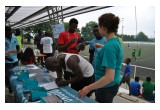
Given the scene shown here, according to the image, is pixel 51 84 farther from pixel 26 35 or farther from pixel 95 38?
pixel 26 35

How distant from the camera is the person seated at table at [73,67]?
6.34 ft

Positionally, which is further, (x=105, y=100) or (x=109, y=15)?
(x=105, y=100)

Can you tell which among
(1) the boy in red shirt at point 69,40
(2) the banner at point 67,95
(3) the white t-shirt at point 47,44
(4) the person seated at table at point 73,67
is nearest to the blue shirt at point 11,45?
(1) the boy in red shirt at point 69,40

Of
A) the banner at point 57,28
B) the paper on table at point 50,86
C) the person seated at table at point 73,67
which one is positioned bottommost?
the paper on table at point 50,86

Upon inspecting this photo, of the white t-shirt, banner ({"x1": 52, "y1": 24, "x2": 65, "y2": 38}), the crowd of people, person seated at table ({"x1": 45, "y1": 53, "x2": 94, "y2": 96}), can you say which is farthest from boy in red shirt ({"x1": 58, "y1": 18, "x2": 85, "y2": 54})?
the white t-shirt

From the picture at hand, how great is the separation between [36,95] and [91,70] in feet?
2.61

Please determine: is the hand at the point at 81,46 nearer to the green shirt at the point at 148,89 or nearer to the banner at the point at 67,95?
the banner at the point at 67,95

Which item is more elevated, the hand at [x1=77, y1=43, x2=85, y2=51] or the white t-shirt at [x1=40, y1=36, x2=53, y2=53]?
the white t-shirt at [x1=40, y1=36, x2=53, y2=53]

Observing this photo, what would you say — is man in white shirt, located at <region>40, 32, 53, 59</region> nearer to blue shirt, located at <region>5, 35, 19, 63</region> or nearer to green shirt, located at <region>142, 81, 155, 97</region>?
blue shirt, located at <region>5, 35, 19, 63</region>

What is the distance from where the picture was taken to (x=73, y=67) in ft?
6.29

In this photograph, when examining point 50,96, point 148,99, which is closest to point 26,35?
point 148,99

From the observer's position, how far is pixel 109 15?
1354 mm

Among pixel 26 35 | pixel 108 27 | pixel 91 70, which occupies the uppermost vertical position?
pixel 26 35

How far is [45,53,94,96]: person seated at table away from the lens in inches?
76.1
